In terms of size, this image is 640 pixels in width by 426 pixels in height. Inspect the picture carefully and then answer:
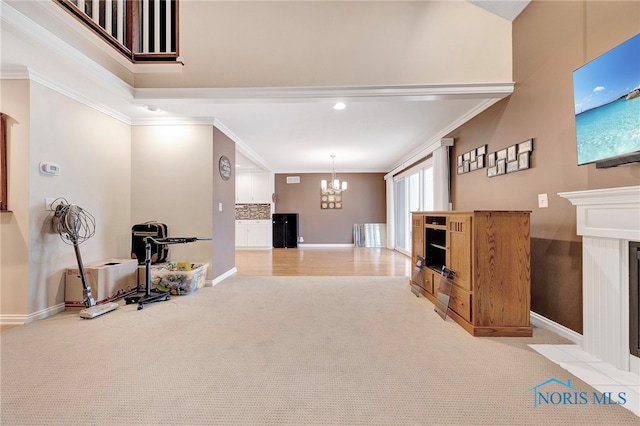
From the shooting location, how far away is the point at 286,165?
749 cm

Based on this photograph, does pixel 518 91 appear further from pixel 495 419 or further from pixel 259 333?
pixel 259 333

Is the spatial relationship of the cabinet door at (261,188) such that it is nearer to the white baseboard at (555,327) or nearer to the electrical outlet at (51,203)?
the electrical outlet at (51,203)

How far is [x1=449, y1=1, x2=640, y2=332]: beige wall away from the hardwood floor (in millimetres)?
2285

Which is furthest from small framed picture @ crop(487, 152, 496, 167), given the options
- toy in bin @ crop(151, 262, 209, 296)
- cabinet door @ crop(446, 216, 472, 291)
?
toy in bin @ crop(151, 262, 209, 296)

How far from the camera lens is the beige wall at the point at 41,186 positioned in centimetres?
247

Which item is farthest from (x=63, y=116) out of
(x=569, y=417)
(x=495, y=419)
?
(x=569, y=417)

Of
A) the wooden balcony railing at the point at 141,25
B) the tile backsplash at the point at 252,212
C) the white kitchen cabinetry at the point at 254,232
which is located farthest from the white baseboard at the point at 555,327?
the tile backsplash at the point at 252,212

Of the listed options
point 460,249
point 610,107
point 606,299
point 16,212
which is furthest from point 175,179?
point 606,299

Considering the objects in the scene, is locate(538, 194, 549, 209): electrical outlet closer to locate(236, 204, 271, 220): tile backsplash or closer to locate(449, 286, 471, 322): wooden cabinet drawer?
locate(449, 286, 471, 322): wooden cabinet drawer

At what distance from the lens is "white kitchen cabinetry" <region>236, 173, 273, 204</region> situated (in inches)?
316

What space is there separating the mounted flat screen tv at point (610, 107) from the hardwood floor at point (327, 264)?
3066 millimetres

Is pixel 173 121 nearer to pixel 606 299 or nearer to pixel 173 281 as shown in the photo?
pixel 173 281

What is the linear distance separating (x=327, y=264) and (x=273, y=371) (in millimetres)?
3844

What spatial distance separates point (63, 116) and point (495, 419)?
4463 mm
